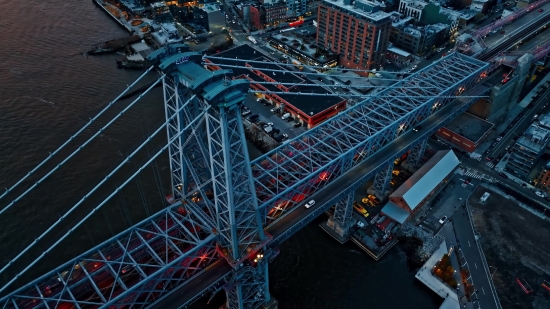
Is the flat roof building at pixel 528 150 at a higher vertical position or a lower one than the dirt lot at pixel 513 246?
higher

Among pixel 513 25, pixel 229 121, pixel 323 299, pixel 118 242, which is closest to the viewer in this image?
pixel 229 121

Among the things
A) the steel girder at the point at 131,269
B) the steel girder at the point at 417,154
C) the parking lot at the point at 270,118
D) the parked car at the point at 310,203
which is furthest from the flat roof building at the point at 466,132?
the steel girder at the point at 131,269

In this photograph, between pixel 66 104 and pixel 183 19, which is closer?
pixel 66 104

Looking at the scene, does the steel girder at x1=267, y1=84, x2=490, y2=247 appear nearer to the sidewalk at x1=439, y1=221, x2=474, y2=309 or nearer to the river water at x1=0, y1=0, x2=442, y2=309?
the river water at x1=0, y1=0, x2=442, y2=309

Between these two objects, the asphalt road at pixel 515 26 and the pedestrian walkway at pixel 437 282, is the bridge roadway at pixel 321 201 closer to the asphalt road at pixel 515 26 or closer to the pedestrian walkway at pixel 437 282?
the pedestrian walkway at pixel 437 282

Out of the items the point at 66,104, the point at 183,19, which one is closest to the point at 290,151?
the point at 66,104

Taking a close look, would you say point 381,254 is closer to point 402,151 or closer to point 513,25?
point 402,151
